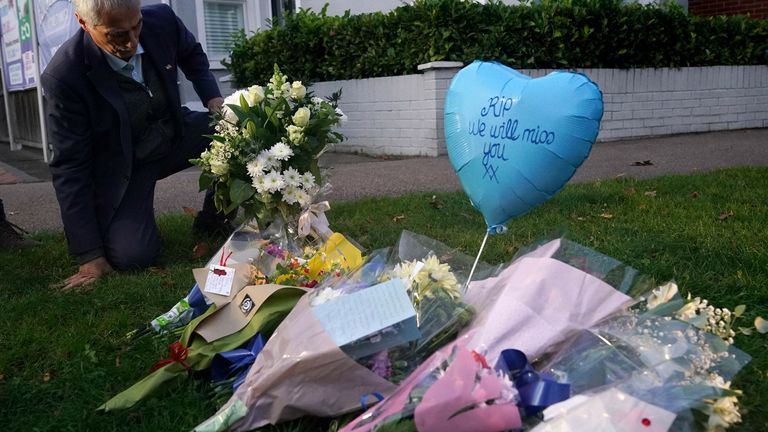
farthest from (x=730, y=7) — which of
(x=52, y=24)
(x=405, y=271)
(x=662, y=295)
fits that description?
(x=405, y=271)

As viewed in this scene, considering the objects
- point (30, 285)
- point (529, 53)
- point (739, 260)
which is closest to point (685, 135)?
point (529, 53)

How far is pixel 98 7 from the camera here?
318cm

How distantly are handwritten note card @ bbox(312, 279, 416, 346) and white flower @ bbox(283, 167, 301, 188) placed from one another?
1103 millimetres

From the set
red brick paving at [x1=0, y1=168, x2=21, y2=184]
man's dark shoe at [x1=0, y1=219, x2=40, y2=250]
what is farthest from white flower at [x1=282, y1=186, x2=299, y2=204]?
red brick paving at [x1=0, y1=168, x2=21, y2=184]

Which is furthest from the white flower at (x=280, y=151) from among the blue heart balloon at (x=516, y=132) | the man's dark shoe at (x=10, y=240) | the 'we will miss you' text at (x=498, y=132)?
the man's dark shoe at (x=10, y=240)

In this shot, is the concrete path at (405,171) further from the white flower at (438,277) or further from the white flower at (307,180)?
the white flower at (438,277)

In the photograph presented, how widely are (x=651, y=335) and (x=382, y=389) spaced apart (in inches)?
27.3

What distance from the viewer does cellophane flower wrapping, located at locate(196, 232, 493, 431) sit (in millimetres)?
1824

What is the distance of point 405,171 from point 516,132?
15.5ft

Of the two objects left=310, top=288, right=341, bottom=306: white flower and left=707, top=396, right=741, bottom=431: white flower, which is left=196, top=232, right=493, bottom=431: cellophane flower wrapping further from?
left=707, top=396, right=741, bottom=431: white flower

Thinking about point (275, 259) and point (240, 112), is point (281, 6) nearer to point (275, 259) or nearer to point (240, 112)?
point (240, 112)

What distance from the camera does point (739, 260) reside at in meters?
3.17

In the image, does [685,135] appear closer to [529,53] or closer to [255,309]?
[529,53]

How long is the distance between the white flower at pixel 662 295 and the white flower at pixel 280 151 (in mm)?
1595
